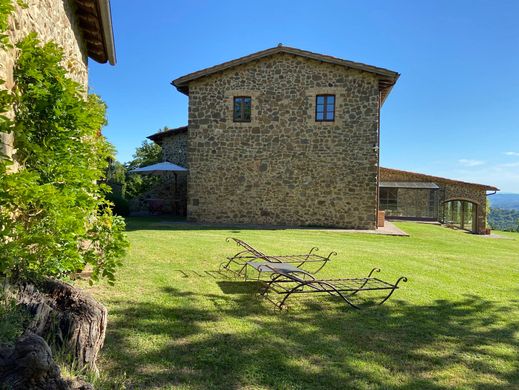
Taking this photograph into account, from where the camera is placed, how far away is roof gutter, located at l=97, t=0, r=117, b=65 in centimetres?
582

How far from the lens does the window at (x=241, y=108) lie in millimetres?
14617

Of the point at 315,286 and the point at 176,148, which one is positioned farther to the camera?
the point at 176,148

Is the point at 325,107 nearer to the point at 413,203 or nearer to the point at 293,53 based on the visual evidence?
the point at 293,53

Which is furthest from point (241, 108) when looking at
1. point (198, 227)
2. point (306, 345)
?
point (306, 345)

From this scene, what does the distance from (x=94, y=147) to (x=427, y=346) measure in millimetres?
4442

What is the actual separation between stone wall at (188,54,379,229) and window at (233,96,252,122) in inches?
8.1

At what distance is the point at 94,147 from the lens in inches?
180

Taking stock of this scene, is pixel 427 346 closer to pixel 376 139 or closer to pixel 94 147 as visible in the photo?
pixel 94 147

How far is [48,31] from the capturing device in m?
4.61

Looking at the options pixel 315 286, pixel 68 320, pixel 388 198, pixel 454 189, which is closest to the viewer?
pixel 68 320

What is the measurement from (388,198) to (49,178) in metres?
24.3

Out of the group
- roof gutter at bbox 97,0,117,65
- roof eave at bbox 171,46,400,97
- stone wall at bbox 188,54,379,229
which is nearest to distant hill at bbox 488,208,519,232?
stone wall at bbox 188,54,379,229

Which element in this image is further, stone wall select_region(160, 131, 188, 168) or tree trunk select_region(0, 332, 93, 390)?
stone wall select_region(160, 131, 188, 168)

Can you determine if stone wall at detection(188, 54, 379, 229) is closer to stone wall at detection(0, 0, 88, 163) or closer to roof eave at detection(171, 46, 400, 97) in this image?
roof eave at detection(171, 46, 400, 97)
